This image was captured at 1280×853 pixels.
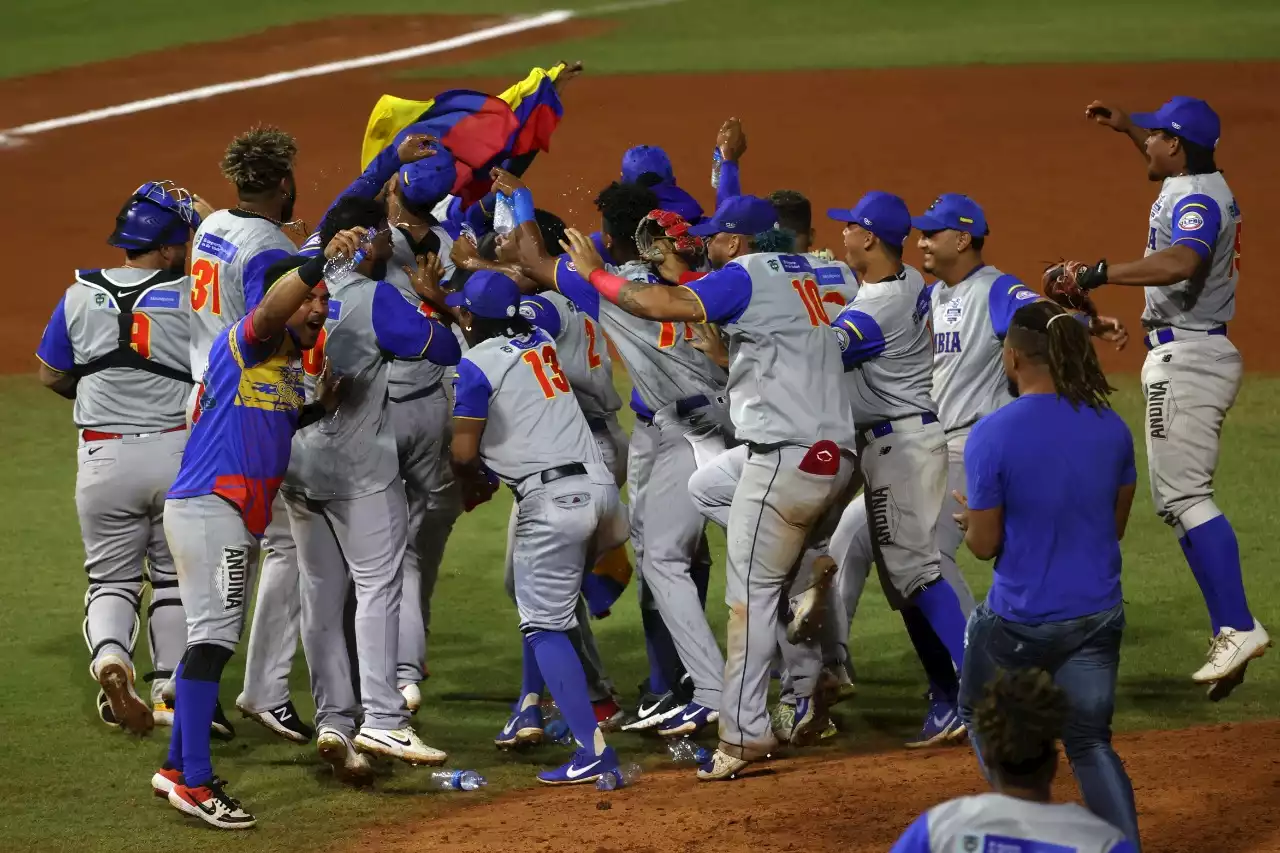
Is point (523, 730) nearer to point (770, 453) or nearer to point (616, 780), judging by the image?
point (616, 780)

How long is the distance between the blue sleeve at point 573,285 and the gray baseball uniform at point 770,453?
0.53m

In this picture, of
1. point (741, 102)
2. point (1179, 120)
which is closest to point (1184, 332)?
point (1179, 120)

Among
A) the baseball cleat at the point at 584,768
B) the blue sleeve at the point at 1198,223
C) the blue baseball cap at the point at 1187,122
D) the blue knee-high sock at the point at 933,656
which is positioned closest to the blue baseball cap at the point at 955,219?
the blue sleeve at the point at 1198,223

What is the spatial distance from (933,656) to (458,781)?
70.8 inches

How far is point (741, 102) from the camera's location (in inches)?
739

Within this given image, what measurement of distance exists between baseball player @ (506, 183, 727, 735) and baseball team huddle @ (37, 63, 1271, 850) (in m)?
0.01

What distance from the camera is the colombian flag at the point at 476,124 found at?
7.92 m

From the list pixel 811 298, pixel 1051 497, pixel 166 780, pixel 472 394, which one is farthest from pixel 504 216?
pixel 1051 497

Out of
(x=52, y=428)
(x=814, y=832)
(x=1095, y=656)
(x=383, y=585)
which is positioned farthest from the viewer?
(x=52, y=428)

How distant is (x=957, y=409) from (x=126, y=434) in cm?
311

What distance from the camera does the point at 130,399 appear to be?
6.85 meters

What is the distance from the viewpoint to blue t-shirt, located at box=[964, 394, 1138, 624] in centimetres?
455

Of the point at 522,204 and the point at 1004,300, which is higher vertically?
the point at 522,204

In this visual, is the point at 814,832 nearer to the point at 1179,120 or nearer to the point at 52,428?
the point at 1179,120
